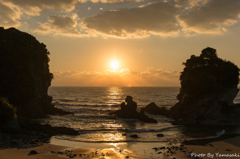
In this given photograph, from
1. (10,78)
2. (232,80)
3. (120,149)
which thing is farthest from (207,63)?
(10,78)

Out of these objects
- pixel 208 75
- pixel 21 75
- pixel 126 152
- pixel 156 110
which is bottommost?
pixel 156 110

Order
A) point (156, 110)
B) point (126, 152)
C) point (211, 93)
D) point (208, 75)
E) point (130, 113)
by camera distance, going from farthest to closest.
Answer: point (156, 110), point (130, 113), point (208, 75), point (211, 93), point (126, 152)

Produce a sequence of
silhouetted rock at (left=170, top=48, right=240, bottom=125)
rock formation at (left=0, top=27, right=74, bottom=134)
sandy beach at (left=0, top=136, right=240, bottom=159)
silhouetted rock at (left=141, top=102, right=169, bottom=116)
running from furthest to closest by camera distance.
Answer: silhouetted rock at (left=141, top=102, right=169, bottom=116)
silhouetted rock at (left=170, top=48, right=240, bottom=125)
rock formation at (left=0, top=27, right=74, bottom=134)
sandy beach at (left=0, top=136, right=240, bottom=159)

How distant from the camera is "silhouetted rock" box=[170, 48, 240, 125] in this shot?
3781 centimetres

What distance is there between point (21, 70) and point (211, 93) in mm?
42446

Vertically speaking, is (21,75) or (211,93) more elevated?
(21,75)

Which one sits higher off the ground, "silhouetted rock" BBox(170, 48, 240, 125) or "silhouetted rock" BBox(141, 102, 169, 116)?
"silhouetted rock" BBox(170, 48, 240, 125)

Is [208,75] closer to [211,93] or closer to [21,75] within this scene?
[211,93]

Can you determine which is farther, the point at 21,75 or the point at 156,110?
the point at 156,110

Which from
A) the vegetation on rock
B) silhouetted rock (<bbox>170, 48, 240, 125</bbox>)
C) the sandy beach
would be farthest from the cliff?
the vegetation on rock

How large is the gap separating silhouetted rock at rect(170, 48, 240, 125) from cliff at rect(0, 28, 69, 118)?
3253 centimetres

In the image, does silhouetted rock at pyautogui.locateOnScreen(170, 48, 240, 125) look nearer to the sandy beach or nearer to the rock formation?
the sandy beach

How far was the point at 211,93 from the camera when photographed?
39.4m

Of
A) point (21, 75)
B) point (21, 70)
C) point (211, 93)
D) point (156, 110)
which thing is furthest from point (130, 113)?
point (21, 70)
